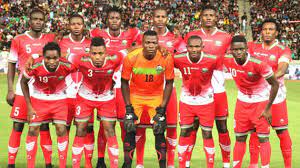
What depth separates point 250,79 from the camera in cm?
872

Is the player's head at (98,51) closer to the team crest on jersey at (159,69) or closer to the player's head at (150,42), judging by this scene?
the player's head at (150,42)

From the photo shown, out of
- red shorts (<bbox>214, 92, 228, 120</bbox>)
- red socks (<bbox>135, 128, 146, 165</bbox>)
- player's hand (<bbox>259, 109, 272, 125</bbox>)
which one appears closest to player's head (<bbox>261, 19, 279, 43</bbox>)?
red shorts (<bbox>214, 92, 228, 120</bbox>)

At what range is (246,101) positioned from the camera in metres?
8.84

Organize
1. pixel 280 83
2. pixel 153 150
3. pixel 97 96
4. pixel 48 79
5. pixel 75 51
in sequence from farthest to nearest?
pixel 153 150, pixel 75 51, pixel 280 83, pixel 97 96, pixel 48 79

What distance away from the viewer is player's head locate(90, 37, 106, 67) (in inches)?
345

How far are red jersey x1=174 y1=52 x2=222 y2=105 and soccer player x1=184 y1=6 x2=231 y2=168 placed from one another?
1.33 feet

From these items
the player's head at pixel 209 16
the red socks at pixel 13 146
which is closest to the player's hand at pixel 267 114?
the player's head at pixel 209 16

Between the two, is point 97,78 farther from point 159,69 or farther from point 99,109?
point 159,69

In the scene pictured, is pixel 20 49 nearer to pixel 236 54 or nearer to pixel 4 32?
pixel 236 54

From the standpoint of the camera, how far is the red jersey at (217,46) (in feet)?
30.8

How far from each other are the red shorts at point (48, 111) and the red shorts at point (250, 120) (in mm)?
2724

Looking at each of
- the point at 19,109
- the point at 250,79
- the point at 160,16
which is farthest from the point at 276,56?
the point at 19,109

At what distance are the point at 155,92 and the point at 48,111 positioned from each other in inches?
67.0

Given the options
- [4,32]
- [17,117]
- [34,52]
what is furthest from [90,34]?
[4,32]
